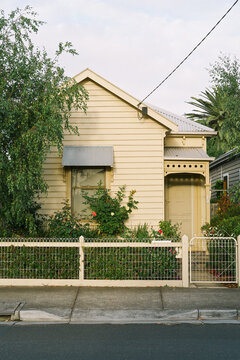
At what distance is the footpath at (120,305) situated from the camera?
789 cm

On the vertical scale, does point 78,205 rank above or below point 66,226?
above

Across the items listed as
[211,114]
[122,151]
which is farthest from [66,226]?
[211,114]

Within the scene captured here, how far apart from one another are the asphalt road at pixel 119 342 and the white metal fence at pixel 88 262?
111 inches

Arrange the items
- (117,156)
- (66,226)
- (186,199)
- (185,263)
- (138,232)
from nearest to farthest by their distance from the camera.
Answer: (185,263), (66,226), (138,232), (117,156), (186,199)

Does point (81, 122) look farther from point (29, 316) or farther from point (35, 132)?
point (29, 316)

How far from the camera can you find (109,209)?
512 inches

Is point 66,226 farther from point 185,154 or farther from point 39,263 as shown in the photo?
point 185,154

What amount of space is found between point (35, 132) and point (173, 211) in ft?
21.6

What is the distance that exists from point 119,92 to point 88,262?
5498 millimetres

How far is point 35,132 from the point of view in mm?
9969

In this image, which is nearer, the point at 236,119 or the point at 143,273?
the point at 143,273

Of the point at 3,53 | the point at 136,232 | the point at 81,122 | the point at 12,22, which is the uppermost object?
the point at 12,22

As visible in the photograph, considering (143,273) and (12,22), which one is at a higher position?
(12,22)

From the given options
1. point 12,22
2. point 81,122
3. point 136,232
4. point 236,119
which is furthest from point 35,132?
point 236,119
